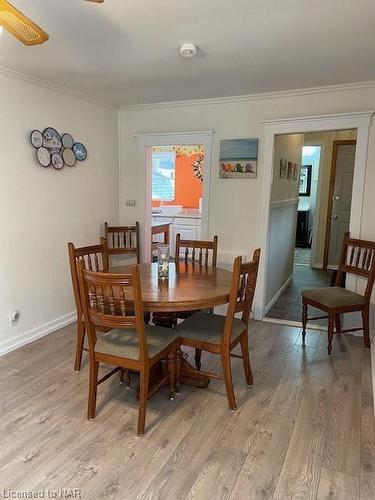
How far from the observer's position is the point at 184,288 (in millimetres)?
2463

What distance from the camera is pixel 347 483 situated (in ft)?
5.91

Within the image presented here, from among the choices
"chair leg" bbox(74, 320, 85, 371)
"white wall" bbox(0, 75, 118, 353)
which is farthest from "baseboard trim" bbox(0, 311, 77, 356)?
"chair leg" bbox(74, 320, 85, 371)

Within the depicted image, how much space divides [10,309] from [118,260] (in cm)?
163

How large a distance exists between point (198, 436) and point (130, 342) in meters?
0.67

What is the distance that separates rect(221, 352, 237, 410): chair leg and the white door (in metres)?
4.48

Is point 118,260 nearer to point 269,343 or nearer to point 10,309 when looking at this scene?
point 10,309

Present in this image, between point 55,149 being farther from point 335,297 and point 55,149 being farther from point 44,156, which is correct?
point 335,297

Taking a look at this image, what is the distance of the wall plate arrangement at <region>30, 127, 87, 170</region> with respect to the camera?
332 cm

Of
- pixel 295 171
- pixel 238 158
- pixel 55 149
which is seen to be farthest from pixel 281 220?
pixel 55 149

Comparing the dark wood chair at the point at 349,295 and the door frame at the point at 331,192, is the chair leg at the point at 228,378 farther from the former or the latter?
the door frame at the point at 331,192

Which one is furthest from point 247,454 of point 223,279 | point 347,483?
point 223,279

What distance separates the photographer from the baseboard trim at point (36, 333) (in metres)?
3.18

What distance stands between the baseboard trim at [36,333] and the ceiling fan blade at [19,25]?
8.03ft

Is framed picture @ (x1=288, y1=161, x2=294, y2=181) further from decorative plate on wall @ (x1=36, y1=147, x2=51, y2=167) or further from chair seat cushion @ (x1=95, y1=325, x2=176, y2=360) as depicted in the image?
chair seat cushion @ (x1=95, y1=325, x2=176, y2=360)
